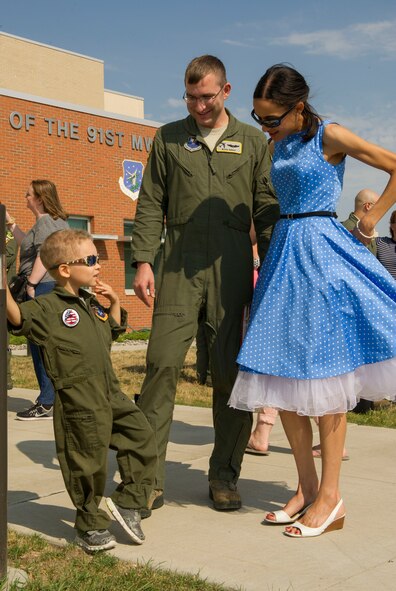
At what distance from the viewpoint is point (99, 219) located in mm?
24391

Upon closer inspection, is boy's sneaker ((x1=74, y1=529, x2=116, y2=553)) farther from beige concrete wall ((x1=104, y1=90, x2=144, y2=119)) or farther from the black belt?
beige concrete wall ((x1=104, y1=90, x2=144, y2=119))

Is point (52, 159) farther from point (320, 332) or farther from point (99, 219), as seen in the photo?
point (320, 332)

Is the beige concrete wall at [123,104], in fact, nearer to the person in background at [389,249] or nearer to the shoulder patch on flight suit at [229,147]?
the person in background at [389,249]

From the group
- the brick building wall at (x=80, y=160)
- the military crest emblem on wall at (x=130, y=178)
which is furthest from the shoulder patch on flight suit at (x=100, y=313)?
the military crest emblem on wall at (x=130, y=178)

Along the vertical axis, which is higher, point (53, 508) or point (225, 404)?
point (225, 404)

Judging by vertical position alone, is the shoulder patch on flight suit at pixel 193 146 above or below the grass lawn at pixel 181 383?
above

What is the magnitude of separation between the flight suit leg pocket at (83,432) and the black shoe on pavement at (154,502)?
1.83ft

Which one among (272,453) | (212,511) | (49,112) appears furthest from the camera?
(49,112)

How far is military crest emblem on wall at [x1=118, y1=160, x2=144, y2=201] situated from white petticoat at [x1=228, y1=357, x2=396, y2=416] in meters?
21.2

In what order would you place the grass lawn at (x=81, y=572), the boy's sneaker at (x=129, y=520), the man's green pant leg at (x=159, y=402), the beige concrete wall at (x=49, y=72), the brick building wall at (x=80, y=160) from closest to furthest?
the grass lawn at (x=81, y=572)
the boy's sneaker at (x=129, y=520)
the man's green pant leg at (x=159, y=402)
the brick building wall at (x=80, y=160)
the beige concrete wall at (x=49, y=72)

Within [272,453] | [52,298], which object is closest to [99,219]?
[272,453]

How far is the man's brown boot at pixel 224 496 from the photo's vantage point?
14.3 ft

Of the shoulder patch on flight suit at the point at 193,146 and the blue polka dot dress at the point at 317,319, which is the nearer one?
the blue polka dot dress at the point at 317,319

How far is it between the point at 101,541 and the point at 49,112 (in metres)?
20.2
